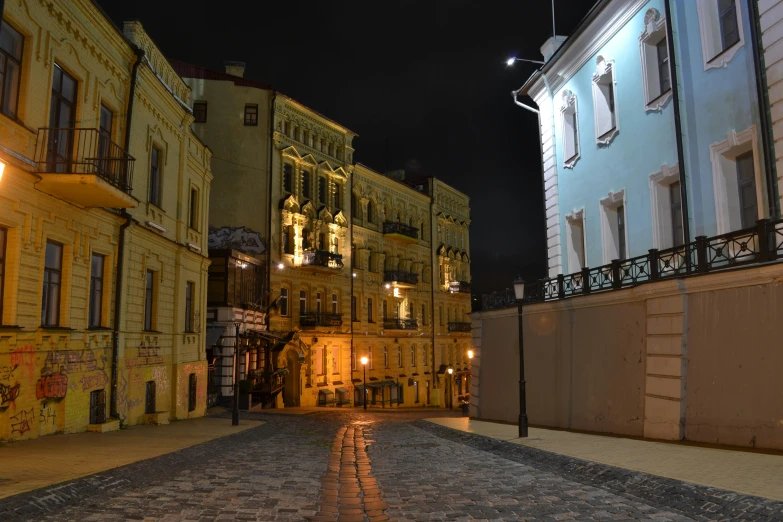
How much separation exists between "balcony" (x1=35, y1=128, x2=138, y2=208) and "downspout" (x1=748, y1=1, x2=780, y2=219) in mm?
12665

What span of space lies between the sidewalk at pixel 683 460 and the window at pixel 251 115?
25.5 meters

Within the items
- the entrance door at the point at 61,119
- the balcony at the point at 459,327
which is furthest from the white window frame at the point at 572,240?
the balcony at the point at 459,327

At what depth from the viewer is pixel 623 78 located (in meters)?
17.0

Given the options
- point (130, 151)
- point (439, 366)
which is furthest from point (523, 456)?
point (439, 366)

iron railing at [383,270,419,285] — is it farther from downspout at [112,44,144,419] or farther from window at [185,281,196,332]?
downspout at [112,44,144,419]

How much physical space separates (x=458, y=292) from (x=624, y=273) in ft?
127

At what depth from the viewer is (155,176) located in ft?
62.6

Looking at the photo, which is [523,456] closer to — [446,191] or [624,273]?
[624,273]

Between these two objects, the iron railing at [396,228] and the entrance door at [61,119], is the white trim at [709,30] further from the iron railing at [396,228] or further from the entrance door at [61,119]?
the iron railing at [396,228]

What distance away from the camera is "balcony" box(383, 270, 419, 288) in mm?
43844

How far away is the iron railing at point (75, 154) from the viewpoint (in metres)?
12.5

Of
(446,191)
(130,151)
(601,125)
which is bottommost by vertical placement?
(130,151)

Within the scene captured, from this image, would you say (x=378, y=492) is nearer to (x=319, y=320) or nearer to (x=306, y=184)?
(x=319, y=320)

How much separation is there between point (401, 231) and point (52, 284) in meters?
32.3
